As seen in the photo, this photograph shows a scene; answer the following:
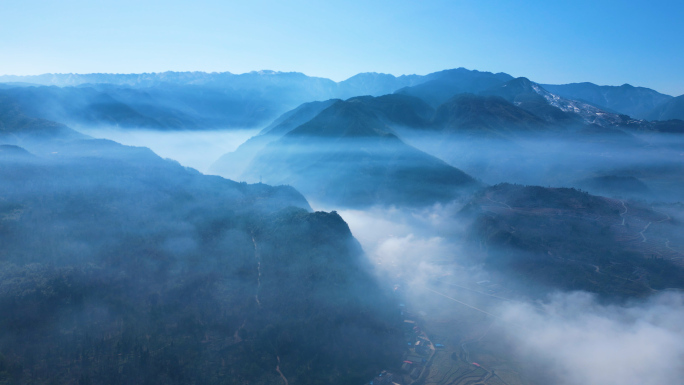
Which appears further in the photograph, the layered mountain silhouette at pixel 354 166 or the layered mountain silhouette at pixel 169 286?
the layered mountain silhouette at pixel 354 166

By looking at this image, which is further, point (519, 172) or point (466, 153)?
point (466, 153)

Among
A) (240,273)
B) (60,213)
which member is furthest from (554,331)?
(60,213)

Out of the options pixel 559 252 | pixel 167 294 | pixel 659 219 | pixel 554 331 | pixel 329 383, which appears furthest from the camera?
pixel 659 219

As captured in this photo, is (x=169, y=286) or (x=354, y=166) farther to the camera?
(x=354, y=166)

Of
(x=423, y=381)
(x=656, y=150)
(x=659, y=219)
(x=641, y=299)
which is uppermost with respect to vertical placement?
(x=656, y=150)

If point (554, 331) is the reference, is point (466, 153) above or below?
above

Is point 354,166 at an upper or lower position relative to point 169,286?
upper

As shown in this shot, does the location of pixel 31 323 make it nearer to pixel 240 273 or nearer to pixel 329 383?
pixel 240 273

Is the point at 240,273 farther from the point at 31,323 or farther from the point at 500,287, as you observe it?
the point at 500,287

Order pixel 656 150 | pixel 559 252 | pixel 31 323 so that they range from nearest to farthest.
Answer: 1. pixel 31 323
2. pixel 559 252
3. pixel 656 150

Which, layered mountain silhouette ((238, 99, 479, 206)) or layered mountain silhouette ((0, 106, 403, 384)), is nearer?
layered mountain silhouette ((0, 106, 403, 384))
